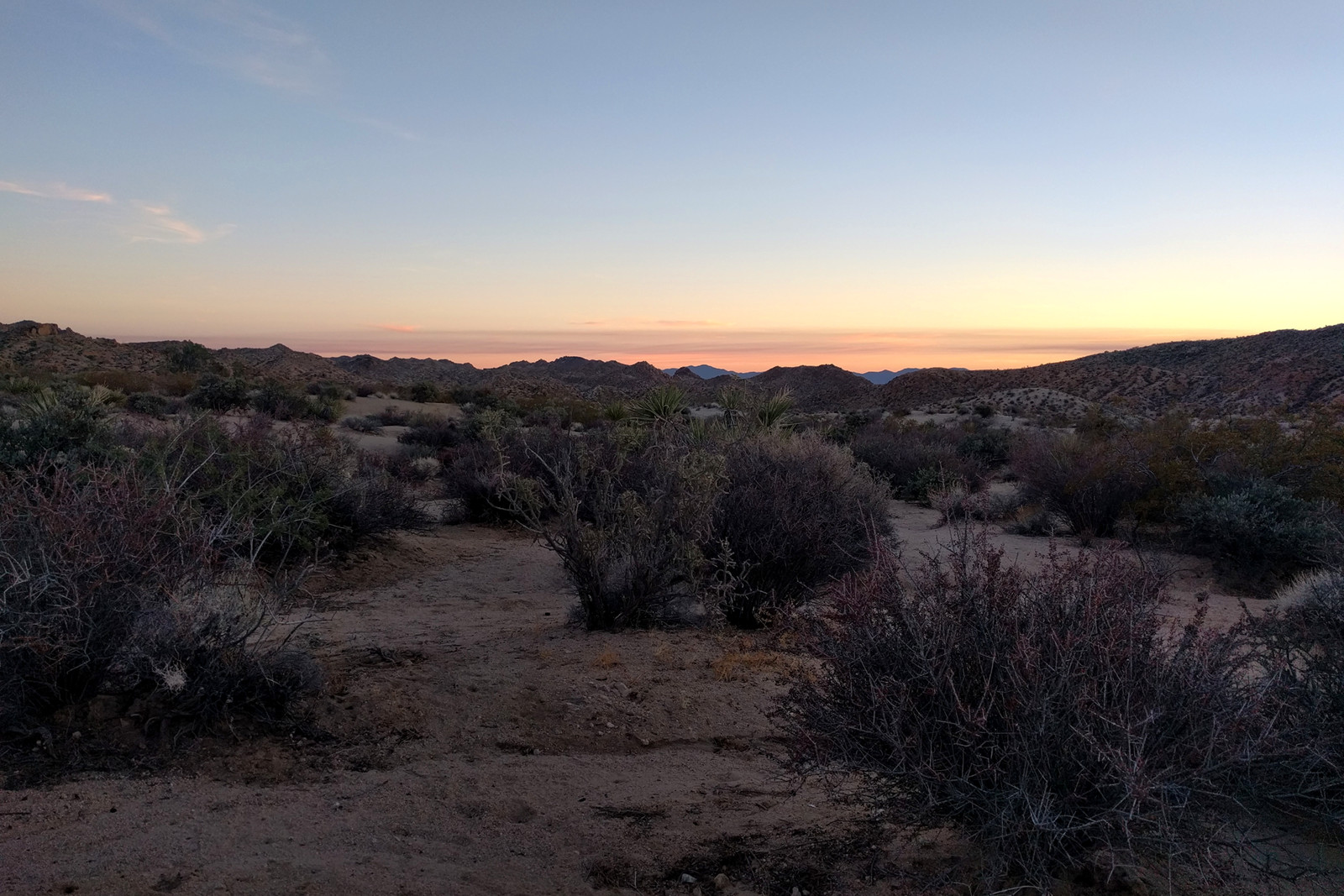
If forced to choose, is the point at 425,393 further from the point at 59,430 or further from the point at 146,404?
the point at 59,430

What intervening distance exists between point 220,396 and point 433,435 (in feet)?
32.1

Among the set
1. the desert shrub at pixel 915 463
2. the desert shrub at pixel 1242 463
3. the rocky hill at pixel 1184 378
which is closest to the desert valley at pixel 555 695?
the desert shrub at pixel 1242 463

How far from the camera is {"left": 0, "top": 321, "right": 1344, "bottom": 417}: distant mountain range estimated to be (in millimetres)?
46250

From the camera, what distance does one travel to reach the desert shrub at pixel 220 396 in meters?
28.5

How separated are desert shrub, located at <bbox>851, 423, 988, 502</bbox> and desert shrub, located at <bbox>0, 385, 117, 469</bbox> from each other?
13.1 m

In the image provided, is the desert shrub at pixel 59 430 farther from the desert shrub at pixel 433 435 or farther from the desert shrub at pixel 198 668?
the desert shrub at pixel 433 435

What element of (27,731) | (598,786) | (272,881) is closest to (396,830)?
(272,881)

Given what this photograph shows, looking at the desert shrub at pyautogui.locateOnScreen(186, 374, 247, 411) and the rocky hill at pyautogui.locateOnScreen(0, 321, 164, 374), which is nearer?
the desert shrub at pyautogui.locateOnScreen(186, 374, 247, 411)

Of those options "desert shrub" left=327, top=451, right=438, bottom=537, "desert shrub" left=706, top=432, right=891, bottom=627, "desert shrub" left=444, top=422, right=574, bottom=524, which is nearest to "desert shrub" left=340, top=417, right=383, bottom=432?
"desert shrub" left=444, top=422, right=574, bottom=524

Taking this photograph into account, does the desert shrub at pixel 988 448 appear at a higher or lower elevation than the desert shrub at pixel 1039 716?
lower

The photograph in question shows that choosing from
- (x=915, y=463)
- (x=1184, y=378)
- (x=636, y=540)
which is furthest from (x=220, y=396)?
(x=1184, y=378)

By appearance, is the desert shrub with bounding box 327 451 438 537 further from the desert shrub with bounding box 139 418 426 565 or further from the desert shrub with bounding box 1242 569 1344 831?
the desert shrub with bounding box 1242 569 1344 831

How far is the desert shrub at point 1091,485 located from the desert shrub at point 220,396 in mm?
23671

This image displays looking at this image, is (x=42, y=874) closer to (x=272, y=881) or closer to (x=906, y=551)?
(x=272, y=881)
